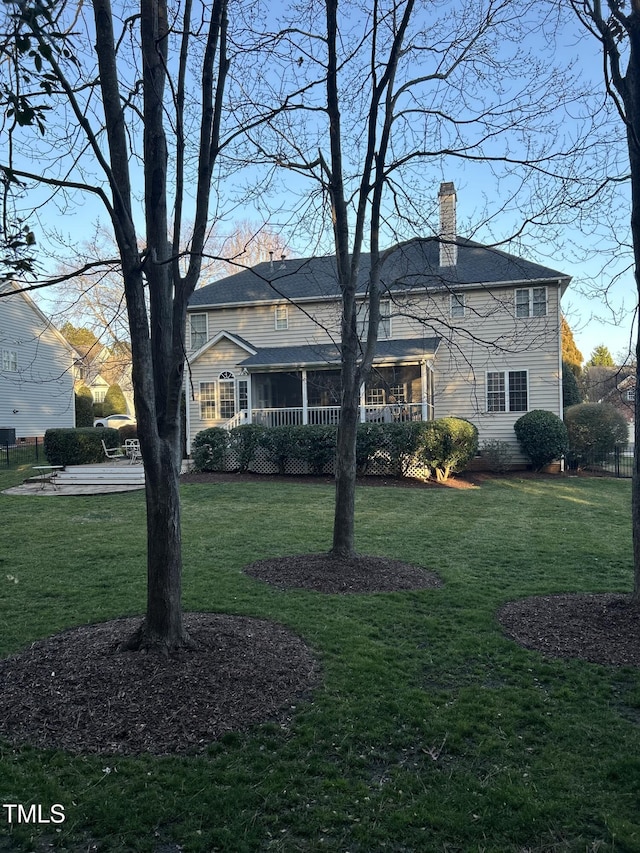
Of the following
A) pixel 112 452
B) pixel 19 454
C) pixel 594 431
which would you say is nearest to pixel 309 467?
pixel 112 452

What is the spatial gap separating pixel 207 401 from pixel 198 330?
292 centimetres

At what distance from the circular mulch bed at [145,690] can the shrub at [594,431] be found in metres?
16.1

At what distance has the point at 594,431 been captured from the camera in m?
18.3

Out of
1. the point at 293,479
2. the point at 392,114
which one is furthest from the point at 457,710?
the point at 293,479

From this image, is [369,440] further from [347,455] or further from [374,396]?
→ [347,455]

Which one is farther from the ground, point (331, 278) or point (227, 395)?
point (331, 278)

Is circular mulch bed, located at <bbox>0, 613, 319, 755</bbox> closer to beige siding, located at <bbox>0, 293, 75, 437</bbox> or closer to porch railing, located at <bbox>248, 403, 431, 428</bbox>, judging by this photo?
porch railing, located at <bbox>248, 403, 431, 428</bbox>

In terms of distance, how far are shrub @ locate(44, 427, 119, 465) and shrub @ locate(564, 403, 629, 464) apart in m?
14.8

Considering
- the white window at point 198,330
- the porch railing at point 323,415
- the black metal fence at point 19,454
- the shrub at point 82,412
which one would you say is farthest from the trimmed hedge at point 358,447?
the shrub at point 82,412

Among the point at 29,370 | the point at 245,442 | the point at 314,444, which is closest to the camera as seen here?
the point at 314,444

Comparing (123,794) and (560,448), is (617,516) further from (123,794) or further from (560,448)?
(123,794)

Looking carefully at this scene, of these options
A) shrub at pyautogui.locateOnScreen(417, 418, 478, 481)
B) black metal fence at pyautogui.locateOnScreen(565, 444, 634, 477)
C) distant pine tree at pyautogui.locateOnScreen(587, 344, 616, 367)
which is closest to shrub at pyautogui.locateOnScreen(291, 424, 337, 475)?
shrub at pyautogui.locateOnScreen(417, 418, 478, 481)

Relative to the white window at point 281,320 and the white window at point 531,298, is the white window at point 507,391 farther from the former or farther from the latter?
the white window at point 281,320

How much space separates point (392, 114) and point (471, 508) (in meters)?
7.70
